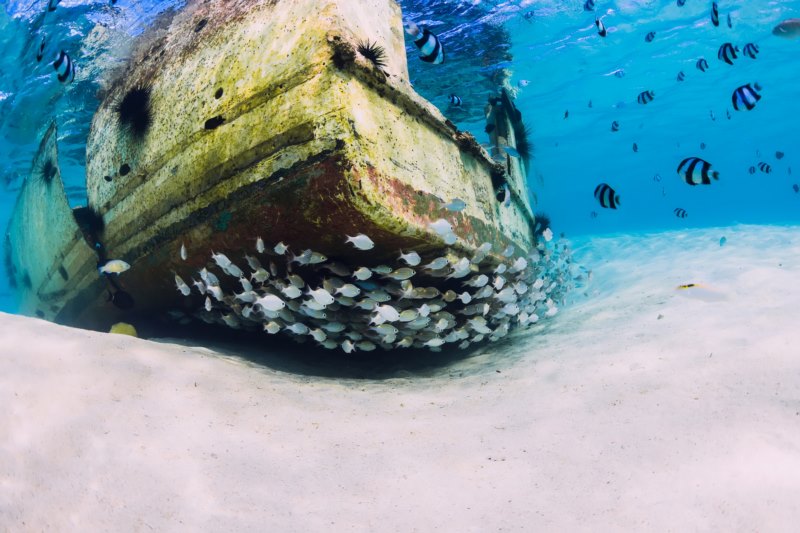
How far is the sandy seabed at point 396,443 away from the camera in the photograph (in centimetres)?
195

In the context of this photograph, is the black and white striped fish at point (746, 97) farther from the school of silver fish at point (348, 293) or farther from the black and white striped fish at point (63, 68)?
the black and white striped fish at point (63, 68)

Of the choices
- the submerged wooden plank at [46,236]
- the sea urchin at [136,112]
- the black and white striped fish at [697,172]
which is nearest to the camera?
the black and white striped fish at [697,172]

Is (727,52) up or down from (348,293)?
up

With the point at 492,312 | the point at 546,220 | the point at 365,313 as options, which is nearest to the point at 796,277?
the point at 492,312

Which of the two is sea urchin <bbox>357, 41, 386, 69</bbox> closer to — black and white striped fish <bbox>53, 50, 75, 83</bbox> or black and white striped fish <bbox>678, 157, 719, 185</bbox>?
black and white striped fish <bbox>53, 50, 75, 83</bbox>

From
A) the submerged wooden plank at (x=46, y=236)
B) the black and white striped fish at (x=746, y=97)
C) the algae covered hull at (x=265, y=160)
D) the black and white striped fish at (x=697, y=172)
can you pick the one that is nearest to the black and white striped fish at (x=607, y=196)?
the black and white striped fish at (x=697, y=172)

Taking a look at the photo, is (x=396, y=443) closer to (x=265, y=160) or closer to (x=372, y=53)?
(x=265, y=160)

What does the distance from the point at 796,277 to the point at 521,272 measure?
4328 mm

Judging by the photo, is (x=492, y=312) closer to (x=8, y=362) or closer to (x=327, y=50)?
(x=327, y=50)

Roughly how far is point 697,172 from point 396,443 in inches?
179

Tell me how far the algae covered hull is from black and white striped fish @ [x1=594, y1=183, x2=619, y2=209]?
1453 millimetres

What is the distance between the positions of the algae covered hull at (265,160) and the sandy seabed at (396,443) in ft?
4.88

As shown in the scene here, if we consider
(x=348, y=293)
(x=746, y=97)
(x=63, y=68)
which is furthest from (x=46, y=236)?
(x=746, y=97)

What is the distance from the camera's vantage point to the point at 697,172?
4746 mm
